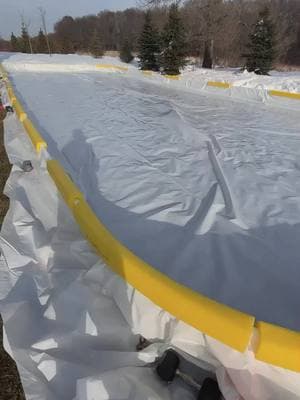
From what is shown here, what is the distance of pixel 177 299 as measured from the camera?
1.12 metres

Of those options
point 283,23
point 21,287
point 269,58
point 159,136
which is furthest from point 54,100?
point 283,23

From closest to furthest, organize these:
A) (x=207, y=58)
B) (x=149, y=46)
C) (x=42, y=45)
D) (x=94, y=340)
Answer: (x=94, y=340), (x=149, y=46), (x=207, y=58), (x=42, y=45)

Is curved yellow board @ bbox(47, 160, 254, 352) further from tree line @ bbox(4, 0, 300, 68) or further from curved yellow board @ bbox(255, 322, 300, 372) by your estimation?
tree line @ bbox(4, 0, 300, 68)

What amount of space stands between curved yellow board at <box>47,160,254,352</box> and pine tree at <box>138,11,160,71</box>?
1704cm

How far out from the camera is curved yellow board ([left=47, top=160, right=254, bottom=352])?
3.31ft

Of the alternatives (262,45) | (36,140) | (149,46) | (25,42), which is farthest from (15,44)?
(36,140)

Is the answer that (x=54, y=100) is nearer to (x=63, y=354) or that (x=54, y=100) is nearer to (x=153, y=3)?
(x=63, y=354)

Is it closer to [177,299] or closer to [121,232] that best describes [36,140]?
[121,232]

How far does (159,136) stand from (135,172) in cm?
117

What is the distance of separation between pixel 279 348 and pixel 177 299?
34 centimetres

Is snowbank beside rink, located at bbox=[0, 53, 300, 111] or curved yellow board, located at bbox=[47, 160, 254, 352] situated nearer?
curved yellow board, located at bbox=[47, 160, 254, 352]

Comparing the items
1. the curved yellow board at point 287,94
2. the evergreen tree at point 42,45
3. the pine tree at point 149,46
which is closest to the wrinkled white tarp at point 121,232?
the curved yellow board at point 287,94

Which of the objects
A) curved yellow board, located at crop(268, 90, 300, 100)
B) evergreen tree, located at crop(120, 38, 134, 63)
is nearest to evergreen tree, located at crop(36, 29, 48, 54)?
evergreen tree, located at crop(120, 38, 134, 63)

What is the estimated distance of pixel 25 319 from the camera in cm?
144
